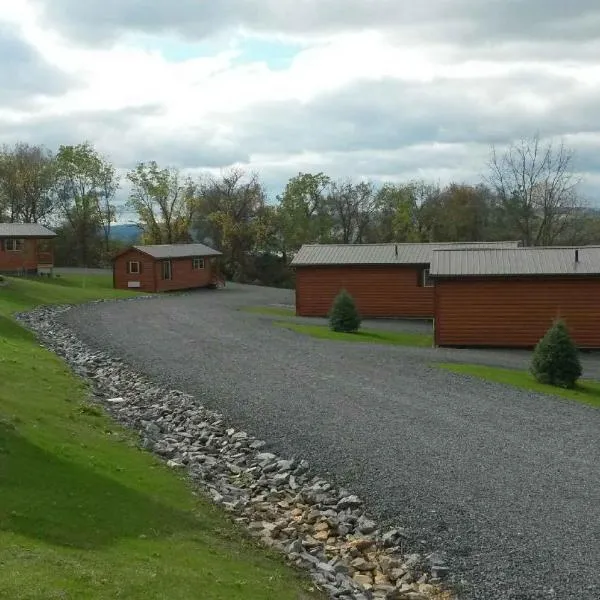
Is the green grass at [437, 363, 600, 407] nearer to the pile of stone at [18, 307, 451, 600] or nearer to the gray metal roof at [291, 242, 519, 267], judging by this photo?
the pile of stone at [18, 307, 451, 600]

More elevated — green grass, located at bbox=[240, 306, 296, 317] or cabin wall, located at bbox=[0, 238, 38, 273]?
cabin wall, located at bbox=[0, 238, 38, 273]

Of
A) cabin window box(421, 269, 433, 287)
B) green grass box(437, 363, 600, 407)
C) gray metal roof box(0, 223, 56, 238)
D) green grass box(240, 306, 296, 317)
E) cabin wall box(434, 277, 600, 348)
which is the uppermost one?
gray metal roof box(0, 223, 56, 238)

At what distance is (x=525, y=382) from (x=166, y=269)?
134ft

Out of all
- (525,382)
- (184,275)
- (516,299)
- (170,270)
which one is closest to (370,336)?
(516,299)

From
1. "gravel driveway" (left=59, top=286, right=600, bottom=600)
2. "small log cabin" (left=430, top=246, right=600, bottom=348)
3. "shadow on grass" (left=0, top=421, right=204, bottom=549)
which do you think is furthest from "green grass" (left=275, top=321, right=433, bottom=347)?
"shadow on grass" (left=0, top=421, right=204, bottom=549)

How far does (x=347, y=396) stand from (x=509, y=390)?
5.12 m

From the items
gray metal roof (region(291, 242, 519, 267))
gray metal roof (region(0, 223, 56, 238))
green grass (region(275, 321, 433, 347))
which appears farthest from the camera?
gray metal roof (region(0, 223, 56, 238))

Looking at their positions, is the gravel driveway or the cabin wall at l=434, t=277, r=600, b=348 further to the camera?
the cabin wall at l=434, t=277, r=600, b=348

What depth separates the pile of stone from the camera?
10.4 m

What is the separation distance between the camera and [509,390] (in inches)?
885

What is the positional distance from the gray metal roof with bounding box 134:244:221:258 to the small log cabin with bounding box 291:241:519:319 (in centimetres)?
1822

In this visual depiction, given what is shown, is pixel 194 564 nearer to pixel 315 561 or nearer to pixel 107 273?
pixel 315 561

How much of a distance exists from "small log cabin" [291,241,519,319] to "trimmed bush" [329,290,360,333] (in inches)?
303

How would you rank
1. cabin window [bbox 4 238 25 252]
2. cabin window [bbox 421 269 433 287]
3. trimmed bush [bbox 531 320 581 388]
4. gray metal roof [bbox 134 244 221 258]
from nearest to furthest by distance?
trimmed bush [bbox 531 320 581 388] < cabin window [bbox 421 269 433 287] < cabin window [bbox 4 238 25 252] < gray metal roof [bbox 134 244 221 258]
